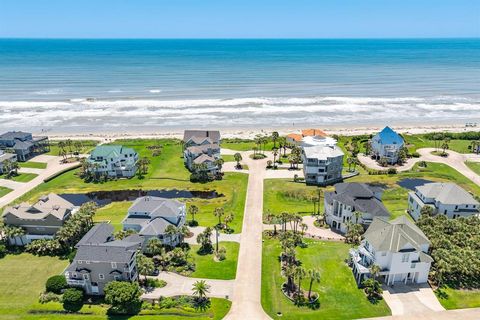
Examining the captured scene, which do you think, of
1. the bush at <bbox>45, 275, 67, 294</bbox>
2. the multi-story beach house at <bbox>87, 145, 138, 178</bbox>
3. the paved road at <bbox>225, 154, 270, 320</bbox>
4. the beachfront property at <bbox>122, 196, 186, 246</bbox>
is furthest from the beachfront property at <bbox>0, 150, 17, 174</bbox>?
the paved road at <bbox>225, 154, 270, 320</bbox>

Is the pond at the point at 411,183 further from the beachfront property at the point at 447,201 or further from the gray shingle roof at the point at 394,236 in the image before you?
the gray shingle roof at the point at 394,236

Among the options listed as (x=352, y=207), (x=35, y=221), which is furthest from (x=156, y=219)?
(x=352, y=207)

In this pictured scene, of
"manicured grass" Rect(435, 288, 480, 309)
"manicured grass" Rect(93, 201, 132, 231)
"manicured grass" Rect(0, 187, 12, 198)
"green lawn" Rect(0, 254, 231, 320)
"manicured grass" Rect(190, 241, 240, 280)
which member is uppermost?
"manicured grass" Rect(435, 288, 480, 309)

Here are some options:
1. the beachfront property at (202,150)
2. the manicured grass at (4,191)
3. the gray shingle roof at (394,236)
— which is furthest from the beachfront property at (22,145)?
the gray shingle roof at (394,236)

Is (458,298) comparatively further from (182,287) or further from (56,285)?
(56,285)

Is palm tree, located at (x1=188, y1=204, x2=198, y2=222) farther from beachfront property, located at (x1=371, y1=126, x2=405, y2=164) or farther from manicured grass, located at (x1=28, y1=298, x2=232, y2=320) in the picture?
beachfront property, located at (x1=371, y1=126, x2=405, y2=164)

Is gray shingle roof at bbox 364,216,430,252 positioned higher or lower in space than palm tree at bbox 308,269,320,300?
higher

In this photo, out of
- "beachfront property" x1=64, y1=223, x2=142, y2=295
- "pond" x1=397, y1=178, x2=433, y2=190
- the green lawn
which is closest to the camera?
the green lawn

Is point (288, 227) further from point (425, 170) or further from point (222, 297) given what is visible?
point (425, 170)
